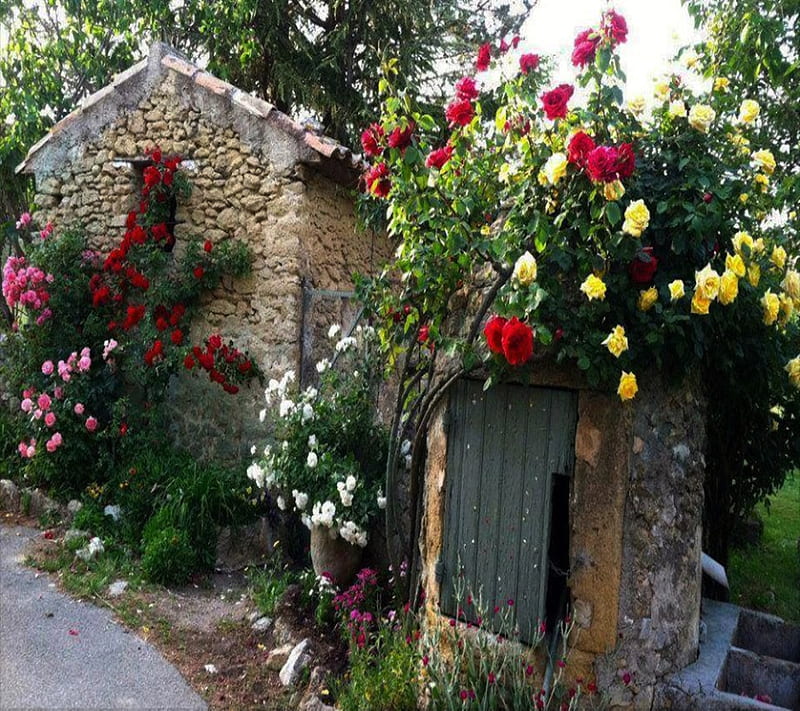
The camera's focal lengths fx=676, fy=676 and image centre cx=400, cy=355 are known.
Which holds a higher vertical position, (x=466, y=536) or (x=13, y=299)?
(x=13, y=299)

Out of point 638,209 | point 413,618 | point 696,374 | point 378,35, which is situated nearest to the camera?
point 638,209

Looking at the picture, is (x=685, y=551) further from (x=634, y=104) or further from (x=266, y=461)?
(x=266, y=461)

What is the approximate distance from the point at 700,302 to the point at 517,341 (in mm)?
771

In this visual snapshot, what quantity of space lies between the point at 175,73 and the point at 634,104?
4889 millimetres

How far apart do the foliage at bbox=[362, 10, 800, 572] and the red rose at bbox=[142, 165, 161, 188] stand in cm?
347

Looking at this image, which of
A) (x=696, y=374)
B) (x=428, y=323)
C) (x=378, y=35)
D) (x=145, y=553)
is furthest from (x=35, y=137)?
(x=696, y=374)

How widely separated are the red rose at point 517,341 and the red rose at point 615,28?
135 cm

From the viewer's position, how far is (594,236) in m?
3.04

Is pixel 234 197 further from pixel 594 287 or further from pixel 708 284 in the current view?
pixel 708 284

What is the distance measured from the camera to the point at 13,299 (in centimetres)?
671

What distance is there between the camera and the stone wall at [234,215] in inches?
237

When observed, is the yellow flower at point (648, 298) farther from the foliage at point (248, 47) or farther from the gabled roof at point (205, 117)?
the foliage at point (248, 47)

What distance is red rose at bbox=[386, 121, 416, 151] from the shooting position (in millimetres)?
3311

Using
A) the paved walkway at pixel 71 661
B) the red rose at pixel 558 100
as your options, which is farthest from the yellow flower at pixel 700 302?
the paved walkway at pixel 71 661
